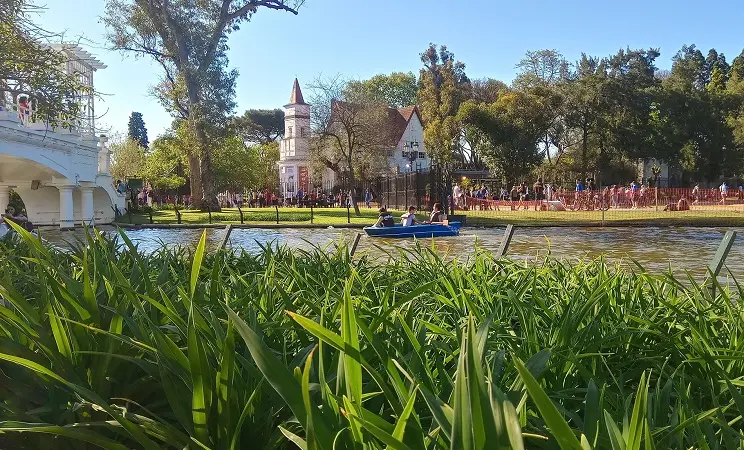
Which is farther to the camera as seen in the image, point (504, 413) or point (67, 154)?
point (67, 154)

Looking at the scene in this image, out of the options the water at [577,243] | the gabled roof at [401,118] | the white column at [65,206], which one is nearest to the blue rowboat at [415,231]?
the water at [577,243]

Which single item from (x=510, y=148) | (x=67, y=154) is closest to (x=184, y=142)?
(x=67, y=154)

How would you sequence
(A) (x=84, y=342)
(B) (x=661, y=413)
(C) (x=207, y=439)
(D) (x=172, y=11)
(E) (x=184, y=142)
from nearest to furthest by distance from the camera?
(C) (x=207, y=439)
(B) (x=661, y=413)
(A) (x=84, y=342)
(D) (x=172, y=11)
(E) (x=184, y=142)

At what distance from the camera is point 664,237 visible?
2067 centimetres

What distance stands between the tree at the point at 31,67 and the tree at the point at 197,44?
25719 mm

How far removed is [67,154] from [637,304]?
91.9 feet

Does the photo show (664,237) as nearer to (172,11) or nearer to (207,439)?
(207,439)

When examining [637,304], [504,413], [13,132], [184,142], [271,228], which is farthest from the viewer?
[184,142]

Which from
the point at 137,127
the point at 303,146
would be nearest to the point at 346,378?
the point at 303,146

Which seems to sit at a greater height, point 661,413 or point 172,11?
point 172,11

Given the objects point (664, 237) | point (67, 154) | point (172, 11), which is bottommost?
point (664, 237)

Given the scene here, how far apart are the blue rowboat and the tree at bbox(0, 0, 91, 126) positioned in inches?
391

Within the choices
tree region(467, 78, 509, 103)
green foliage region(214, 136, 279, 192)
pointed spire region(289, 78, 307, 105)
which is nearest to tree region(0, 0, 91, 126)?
green foliage region(214, 136, 279, 192)

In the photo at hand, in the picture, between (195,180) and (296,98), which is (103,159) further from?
(296,98)
